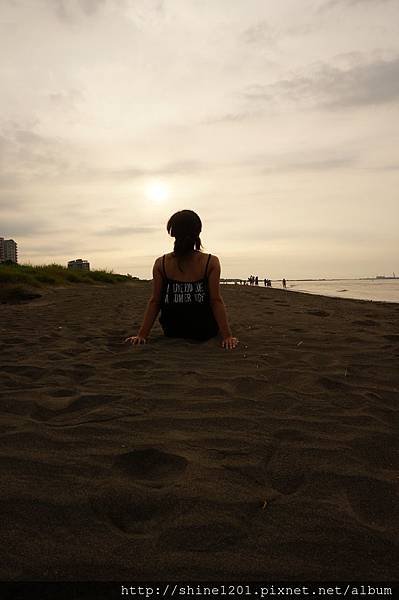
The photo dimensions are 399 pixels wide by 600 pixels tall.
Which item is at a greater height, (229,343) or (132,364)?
(229,343)

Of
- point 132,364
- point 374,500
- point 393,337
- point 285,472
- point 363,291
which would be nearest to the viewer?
point 374,500

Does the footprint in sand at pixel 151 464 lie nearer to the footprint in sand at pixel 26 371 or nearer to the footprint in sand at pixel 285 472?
the footprint in sand at pixel 285 472

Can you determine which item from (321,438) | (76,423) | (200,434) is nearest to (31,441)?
(76,423)

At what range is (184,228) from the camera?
4.16m

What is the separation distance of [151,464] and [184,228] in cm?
271

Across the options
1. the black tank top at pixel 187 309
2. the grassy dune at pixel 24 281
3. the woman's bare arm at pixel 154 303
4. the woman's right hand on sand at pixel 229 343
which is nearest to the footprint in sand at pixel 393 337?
the woman's right hand on sand at pixel 229 343

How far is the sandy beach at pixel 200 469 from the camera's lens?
1295 millimetres

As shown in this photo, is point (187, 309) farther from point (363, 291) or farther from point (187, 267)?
point (363, 291)

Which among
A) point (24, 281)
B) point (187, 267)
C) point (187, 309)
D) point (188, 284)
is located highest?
point (24, 281)

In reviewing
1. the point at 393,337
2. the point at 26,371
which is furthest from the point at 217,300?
the point at 393,337

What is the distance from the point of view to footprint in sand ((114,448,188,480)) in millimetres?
1803

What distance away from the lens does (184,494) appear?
164cm

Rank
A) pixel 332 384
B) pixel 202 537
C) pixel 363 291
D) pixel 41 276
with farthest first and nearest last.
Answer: pixel 363 291 < pixel 41 276 < pixel 332 384 < pixel 202 537

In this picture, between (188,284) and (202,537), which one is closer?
(202,537)
